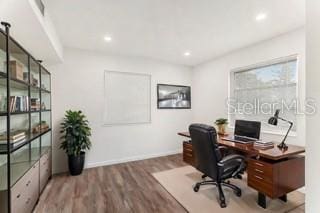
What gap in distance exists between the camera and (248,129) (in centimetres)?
307

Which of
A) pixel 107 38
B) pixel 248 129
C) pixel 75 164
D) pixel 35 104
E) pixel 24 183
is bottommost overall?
pixel 75 164

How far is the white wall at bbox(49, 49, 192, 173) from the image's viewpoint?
3.64 m

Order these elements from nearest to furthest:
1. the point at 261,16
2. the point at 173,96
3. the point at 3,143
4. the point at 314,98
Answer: the point at 314,98 → the point at 3,143 → the point at 261,16 → the point at 173,96

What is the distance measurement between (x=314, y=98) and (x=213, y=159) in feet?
4.62

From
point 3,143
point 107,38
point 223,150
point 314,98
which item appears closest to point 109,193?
point 3,143

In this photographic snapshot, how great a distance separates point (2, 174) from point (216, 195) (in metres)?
2.70

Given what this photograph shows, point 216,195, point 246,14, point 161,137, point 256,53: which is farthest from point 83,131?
point 256,53

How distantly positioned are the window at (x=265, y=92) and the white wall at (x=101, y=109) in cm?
163

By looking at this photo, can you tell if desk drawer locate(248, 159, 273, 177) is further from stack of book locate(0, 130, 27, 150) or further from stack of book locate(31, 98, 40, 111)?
stack of book locate(31, 98, 40, 111)

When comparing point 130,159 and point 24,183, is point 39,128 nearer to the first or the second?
point 24,183

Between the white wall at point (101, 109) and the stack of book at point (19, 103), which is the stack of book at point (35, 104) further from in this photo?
the white wall at point (101, 109)

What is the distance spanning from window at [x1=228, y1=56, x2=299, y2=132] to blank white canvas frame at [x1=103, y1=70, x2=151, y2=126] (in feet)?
7.07

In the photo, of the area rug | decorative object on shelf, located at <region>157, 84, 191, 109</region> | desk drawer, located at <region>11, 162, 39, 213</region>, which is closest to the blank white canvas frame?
decorative object on shelf, located at <region>157, 84, 191, 109</region>

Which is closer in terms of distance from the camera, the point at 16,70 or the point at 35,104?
the point at 16,70
